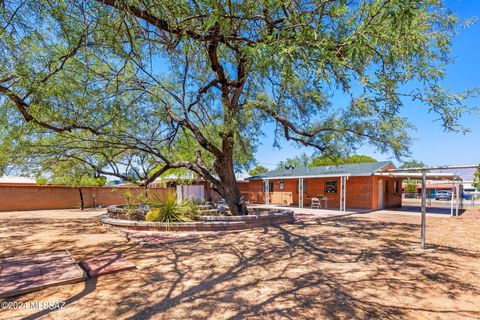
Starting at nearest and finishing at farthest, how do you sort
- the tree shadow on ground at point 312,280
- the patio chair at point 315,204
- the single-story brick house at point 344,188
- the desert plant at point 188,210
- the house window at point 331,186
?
the tree shadow on ground at point 312,280 < the desert plant at point 188,210 < the single-story brick house at point 344,188 < the patio chair at point 315,204 < the house window at point 331,186

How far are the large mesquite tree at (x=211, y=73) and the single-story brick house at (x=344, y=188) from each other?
7.79 meters

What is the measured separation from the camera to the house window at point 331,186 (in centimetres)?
1884

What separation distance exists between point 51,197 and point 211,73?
16.3m

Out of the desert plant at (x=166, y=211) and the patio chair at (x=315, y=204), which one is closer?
the desert plant at (x=166, y=211)

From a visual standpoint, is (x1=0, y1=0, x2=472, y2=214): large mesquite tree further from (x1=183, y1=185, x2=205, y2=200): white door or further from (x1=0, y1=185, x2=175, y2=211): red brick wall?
(x1=0, y1=185, x2=175, y2=211): red brick wall

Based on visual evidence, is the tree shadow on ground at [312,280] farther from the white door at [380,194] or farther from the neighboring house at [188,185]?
the white door at [380,194]

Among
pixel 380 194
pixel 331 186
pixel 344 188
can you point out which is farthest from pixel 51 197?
pixel 380 194

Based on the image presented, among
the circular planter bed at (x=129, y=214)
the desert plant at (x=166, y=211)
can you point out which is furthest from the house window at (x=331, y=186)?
the circular planter bed at (x=129, y=214)

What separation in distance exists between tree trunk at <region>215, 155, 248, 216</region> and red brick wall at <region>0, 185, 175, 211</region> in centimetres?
706

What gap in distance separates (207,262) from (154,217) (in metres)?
4.54

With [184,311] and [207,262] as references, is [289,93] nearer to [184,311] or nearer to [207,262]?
[207,262]

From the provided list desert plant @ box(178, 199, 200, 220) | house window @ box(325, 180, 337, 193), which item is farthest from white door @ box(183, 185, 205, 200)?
house window @ box(325, 180, 337, 193)

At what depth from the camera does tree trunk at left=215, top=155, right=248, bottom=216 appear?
9.70 meters

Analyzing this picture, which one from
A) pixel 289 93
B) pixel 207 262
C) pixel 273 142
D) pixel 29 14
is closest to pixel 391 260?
pixel 207 262
